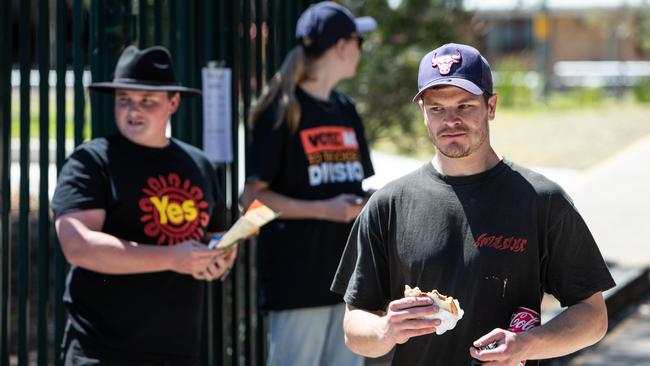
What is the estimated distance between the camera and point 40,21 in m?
4.73

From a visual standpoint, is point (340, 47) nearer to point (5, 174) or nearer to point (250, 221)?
point (250, 221)

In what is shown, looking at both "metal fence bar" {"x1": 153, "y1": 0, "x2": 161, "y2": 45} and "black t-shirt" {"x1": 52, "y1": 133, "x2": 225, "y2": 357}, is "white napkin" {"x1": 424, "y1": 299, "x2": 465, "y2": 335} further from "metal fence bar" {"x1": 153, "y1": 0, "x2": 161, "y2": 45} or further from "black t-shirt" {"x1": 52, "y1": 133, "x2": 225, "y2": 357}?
"metal fence bar" {"x1": 153, "y1": 0, "x2": 161, "y2": 45}

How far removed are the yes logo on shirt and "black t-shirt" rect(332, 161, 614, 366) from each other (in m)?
1.68

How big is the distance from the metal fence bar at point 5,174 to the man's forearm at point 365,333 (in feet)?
6.46

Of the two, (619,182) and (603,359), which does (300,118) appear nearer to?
(603,359)

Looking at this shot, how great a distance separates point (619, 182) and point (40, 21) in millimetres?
12187

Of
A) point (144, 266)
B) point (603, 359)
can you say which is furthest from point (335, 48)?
point (603, 359)

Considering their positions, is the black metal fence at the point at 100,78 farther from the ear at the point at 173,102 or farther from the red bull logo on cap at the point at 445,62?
the red bull logo on cap at the point at 445,62

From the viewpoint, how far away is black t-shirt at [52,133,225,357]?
4121mm

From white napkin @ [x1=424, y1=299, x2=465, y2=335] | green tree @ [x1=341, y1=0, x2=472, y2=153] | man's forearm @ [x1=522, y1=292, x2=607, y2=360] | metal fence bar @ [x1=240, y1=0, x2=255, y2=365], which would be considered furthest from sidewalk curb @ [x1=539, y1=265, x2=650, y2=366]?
white napkin @ [x1=424, y1=299, x2=465, y2=335]

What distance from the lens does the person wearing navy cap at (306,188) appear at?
4852mm

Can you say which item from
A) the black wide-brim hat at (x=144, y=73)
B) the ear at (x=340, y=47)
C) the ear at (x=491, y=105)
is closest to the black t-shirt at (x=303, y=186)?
the ear at (x=340, y=47)

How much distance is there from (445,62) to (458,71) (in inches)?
1.9

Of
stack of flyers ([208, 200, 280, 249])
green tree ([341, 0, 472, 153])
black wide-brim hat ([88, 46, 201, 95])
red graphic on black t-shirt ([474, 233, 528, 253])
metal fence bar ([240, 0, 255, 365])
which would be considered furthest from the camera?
green tree ([341, 0, 472, 153])
